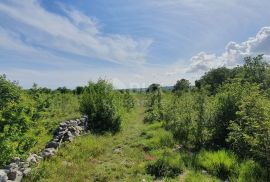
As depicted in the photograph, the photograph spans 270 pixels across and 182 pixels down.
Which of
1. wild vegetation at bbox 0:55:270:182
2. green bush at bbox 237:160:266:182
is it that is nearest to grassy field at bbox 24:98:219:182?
wild vegetation at bbox 0:55:270:182

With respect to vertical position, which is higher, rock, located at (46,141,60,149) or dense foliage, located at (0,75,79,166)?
dense foliage, located at (0,75,79,166)

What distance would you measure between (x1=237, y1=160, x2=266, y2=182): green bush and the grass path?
7.70 feet

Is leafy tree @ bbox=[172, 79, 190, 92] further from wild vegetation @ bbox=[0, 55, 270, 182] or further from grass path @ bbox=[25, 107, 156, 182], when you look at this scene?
grass path @ bbox=[25, 107, 156, 182]

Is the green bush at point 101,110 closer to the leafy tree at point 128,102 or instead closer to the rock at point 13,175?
the rock at point 13,175

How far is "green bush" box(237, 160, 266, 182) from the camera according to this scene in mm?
7070

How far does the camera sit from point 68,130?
12.4m

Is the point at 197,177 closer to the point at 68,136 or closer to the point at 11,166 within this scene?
the point at 11,166

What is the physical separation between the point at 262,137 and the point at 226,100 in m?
3.81

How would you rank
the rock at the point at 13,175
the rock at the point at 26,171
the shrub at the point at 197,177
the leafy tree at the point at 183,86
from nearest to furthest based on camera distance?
1. the rock at the point at 13,175
2. the rock at the point at 26,171
3. the shrub at the point at 197,177
4. the leafy tree at the point at 183,86

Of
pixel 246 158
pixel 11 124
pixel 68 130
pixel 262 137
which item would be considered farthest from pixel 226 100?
pixel 11 124

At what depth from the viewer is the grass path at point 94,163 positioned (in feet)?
25.1

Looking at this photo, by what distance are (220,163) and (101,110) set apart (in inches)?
361

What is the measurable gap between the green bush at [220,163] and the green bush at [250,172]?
24 cm

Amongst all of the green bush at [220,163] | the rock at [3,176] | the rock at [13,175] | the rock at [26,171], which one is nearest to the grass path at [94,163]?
the rock at [26,171]
